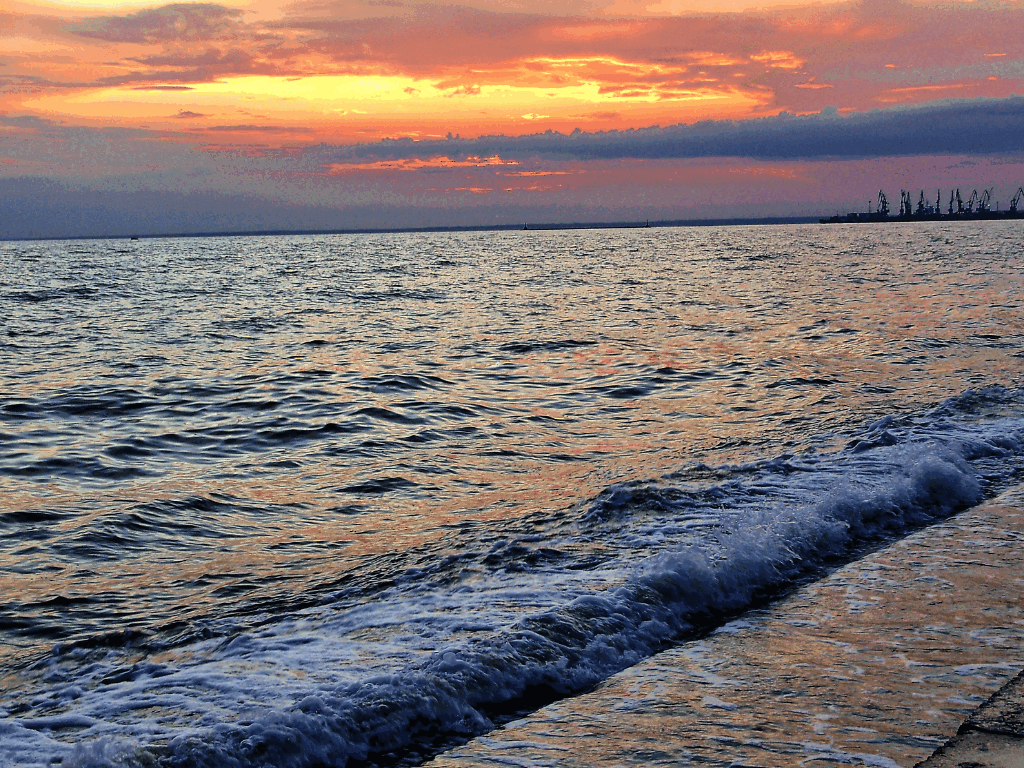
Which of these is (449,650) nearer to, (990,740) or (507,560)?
(507,560)

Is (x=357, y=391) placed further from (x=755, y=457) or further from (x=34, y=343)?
(x=34, y=343)

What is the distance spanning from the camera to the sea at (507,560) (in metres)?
4.45

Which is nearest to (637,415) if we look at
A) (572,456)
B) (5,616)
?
(572,456)

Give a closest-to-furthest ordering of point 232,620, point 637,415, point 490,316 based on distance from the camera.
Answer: point 232,620
point 637,415
point 490,316

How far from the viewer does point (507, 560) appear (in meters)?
7.29

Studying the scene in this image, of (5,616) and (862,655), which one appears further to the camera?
(5,616)

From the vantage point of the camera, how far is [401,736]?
4.49 metres

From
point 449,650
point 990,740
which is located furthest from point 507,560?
point 990,740

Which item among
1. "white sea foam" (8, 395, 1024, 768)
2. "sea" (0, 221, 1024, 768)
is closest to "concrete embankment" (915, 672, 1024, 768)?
"sea" (0, 221, 1024, 768)

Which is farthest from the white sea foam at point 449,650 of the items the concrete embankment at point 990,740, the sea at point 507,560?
the concrete embankment at point 990,740

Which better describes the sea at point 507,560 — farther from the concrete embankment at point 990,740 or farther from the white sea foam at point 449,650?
the concrete embankment at point 990,740

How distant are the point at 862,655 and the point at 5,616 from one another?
6267mm

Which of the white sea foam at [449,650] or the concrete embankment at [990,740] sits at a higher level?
the concrete embankment at [990,740]

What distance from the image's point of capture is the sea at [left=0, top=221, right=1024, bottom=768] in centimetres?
445
